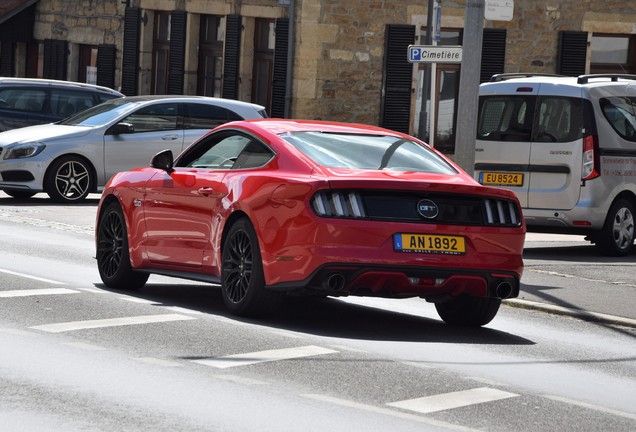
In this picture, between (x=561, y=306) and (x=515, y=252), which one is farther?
(x=561, y=306)

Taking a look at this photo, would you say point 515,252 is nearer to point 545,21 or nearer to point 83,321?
point 83,321

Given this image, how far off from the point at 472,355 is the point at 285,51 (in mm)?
22472

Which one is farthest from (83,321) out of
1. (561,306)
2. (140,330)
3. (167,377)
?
(561,306)

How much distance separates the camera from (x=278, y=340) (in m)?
9.73

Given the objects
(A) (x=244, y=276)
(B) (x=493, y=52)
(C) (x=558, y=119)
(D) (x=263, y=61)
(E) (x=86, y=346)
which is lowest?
(E) (x=86, y=346)

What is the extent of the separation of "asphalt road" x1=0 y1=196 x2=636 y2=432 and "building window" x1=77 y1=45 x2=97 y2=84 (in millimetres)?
25047

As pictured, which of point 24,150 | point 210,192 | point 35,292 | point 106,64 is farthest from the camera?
point 106,64

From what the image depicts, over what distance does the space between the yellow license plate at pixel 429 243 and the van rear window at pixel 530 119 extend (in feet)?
25.3

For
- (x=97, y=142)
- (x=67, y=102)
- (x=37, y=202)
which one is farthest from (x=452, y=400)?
(x=67, y=102)

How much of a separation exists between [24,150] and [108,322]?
12.5 m

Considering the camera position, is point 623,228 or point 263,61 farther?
point 263,61

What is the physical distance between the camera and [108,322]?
10367 mm

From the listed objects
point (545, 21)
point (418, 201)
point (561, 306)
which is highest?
point (545, 21)

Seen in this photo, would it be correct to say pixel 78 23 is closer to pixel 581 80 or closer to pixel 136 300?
pixel 581 80
